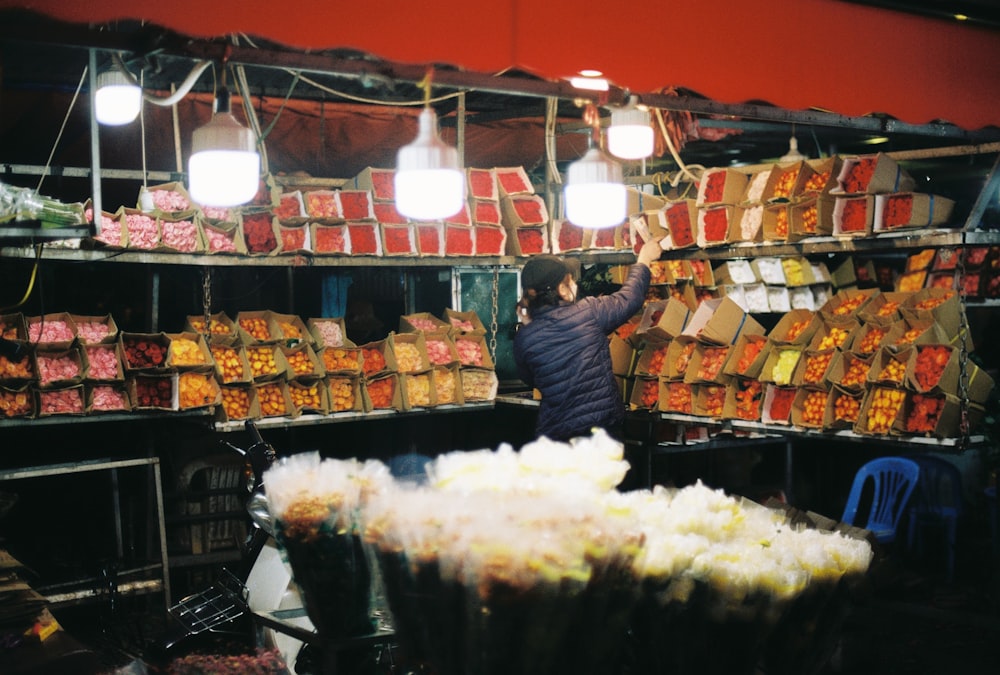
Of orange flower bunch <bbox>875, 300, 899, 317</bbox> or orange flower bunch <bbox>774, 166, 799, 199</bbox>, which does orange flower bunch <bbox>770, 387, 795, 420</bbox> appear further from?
orange flower bunch <bbox>774, 166, 799, 199</bbox>

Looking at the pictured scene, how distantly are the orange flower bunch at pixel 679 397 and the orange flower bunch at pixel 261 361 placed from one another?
2502 mm

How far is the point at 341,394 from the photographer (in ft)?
20.7

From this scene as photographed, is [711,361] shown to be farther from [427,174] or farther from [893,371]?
[427,174]

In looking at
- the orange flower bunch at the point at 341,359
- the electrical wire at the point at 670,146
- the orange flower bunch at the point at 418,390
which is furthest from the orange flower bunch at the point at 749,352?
the orange flower bunch at the point at 341,359

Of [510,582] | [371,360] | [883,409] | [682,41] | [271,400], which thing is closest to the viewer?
[510,582]

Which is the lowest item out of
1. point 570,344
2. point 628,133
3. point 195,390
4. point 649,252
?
point 195,390

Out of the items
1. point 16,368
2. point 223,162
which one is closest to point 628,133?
point 223,162

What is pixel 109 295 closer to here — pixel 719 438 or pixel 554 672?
pixel 719 438

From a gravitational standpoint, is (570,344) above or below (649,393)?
above

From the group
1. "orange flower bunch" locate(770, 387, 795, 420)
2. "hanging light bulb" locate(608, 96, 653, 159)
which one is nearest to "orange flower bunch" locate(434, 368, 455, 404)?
"orange flower bunch" locate(770, 387, 795, 420)

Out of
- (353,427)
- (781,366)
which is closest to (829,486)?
(781,366)

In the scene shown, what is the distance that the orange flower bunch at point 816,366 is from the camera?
17.5 ft

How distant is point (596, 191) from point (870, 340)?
203 cm

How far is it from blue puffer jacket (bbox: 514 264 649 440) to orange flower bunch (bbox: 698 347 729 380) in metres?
0.53
